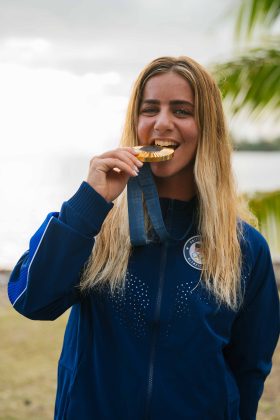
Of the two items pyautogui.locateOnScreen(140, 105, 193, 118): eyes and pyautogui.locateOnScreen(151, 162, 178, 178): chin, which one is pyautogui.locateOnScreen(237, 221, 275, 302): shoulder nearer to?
pyautogui.locateOnScreen(151, 162, 178, 178): chin

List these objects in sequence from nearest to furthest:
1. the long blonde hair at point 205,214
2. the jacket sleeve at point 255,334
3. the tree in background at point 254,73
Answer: the long blonde hair at point 205,214, the jacket sleeve at point 255,334, the tree in background at point 254,73

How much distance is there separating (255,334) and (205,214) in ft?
1.62

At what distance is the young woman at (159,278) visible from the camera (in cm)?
186

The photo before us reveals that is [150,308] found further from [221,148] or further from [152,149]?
[221,148]

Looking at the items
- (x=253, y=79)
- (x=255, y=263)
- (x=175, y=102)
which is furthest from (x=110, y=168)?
(x=253, y=79)

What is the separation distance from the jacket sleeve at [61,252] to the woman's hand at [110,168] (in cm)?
3

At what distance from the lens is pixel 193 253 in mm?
2064

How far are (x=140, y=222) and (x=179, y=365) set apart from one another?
498 mm

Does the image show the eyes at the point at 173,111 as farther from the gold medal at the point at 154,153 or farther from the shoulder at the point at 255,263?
the shoulder at the point at 255,263

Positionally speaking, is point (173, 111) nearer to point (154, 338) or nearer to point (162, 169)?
point (162, 169)

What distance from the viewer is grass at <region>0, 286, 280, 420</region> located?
4.84 meters

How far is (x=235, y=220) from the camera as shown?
2201 mm

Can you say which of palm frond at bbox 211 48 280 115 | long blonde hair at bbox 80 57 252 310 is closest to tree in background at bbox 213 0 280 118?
palm frond at bbox 211 48 280 115

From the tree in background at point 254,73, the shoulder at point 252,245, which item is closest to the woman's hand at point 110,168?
the shoulder at point 252,245
